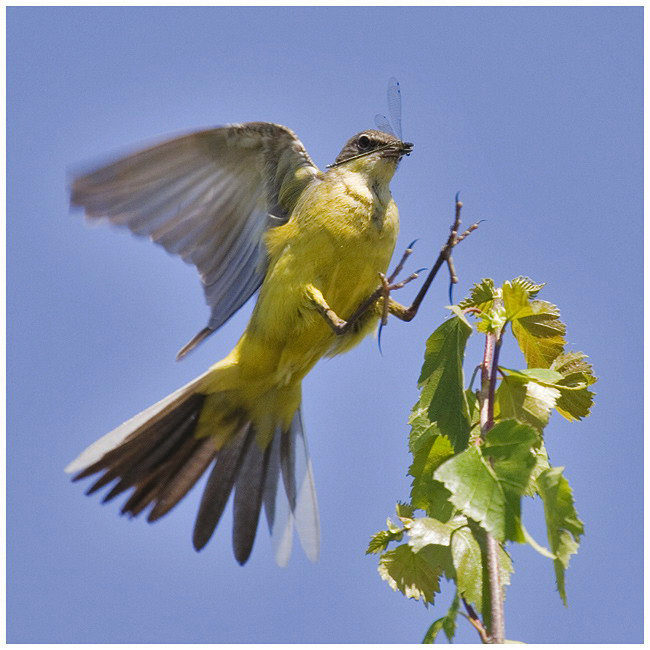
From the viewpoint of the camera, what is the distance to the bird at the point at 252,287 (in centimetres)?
473

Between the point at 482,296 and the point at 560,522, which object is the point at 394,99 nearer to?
the point at 482,296

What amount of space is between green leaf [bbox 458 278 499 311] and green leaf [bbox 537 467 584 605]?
81 cm

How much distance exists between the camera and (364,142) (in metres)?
5.39

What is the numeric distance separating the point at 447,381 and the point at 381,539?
61 centimetres

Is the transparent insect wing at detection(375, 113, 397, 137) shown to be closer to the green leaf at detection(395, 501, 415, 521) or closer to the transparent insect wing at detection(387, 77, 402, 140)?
the transparent insect wing at detection(387, 77, 402, 140)

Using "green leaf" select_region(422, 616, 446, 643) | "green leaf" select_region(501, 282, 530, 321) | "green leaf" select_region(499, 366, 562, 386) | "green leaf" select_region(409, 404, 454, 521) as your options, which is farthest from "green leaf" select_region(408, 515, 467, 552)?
"green leaf" select_region(501, 282, 530, 321)

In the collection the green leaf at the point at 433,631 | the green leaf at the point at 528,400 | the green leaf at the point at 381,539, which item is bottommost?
the green leaf at the point at 433,631

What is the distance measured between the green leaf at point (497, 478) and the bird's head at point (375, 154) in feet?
9.06

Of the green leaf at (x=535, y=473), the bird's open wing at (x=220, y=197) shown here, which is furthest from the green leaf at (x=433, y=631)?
the bird's open wing at (x=220, y=197)

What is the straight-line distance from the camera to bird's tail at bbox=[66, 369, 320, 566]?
468 cm

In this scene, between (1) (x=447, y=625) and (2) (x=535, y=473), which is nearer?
(1) (x=447, y=625)

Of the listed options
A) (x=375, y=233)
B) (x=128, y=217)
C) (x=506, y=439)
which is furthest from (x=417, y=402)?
(x=128, y=217)

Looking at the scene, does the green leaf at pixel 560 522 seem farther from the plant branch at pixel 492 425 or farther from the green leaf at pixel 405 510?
the green leaf at pixel 405 510

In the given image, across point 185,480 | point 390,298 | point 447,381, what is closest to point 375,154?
point 390,298
